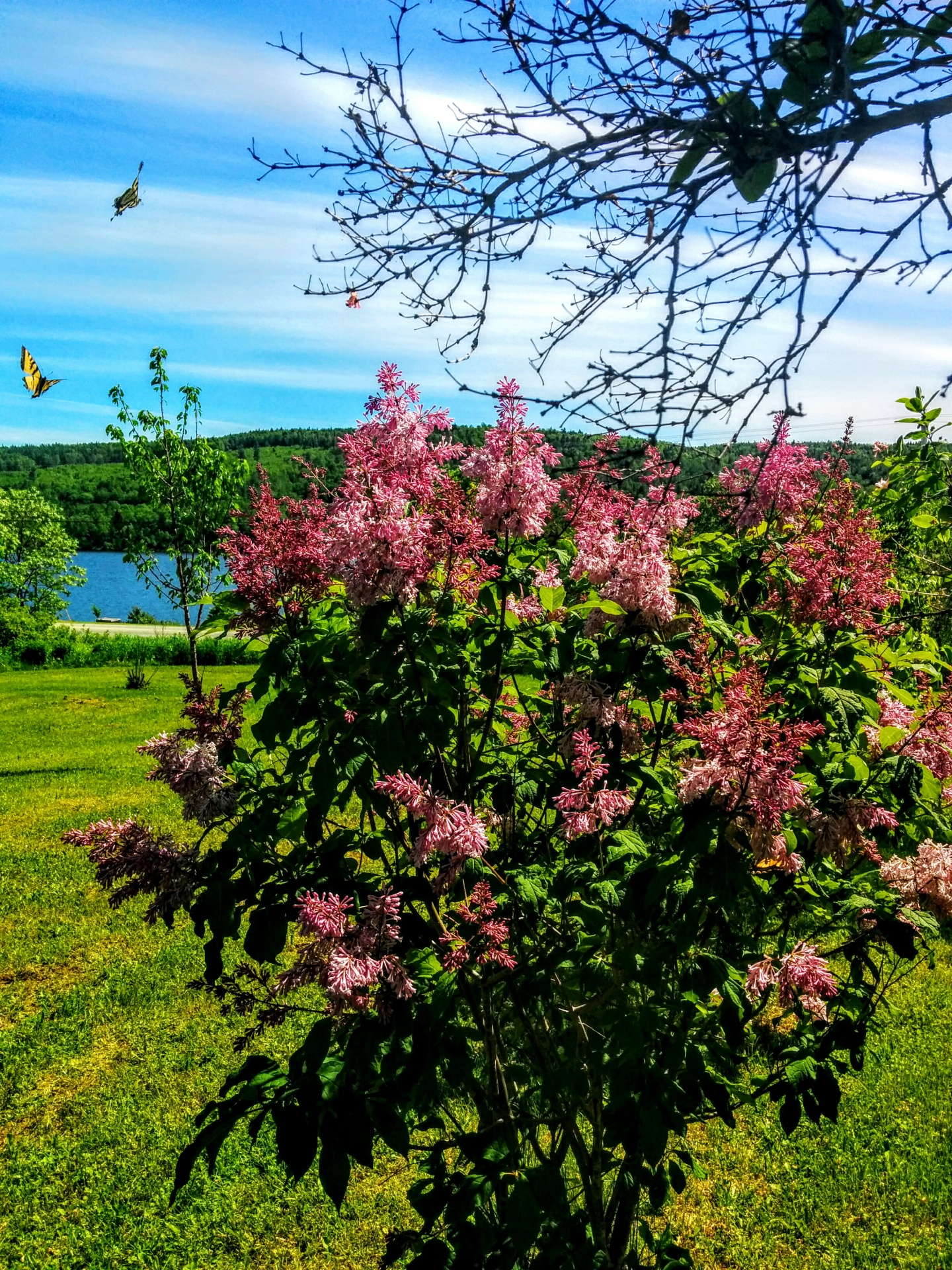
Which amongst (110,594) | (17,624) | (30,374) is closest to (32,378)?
→ (30,374)

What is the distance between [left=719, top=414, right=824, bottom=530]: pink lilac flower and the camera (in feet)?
9.55

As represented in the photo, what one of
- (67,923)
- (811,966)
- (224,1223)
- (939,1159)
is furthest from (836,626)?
(67,923)

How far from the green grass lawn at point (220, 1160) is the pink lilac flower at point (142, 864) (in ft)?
4.60

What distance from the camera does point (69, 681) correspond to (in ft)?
71.2

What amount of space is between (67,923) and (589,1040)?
20.2ft

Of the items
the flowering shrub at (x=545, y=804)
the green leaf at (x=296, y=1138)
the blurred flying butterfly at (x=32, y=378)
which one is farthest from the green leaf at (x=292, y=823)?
the blurred flying butterfly at (x=32, y=378)

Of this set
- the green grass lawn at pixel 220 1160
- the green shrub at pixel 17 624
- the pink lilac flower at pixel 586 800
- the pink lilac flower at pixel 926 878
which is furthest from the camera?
the green shrub at pixel 17 624

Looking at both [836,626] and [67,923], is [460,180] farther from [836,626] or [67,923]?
[67,923]

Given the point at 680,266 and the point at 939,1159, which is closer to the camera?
the point at 680,266

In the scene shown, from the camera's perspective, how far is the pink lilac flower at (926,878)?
2.72 m

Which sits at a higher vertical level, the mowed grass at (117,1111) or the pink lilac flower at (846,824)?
the pink lilac flower at (846,824)

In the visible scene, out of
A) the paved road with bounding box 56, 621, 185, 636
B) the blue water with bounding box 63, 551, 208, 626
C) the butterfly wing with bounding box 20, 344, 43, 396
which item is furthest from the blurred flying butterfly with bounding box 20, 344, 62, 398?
the blue water with bounding box 63, 551, 208, 626

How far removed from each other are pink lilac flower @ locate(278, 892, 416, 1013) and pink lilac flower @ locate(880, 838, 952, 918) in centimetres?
157

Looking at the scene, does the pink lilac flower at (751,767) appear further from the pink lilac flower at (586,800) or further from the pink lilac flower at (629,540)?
the pink lilac flower at (629,540)
